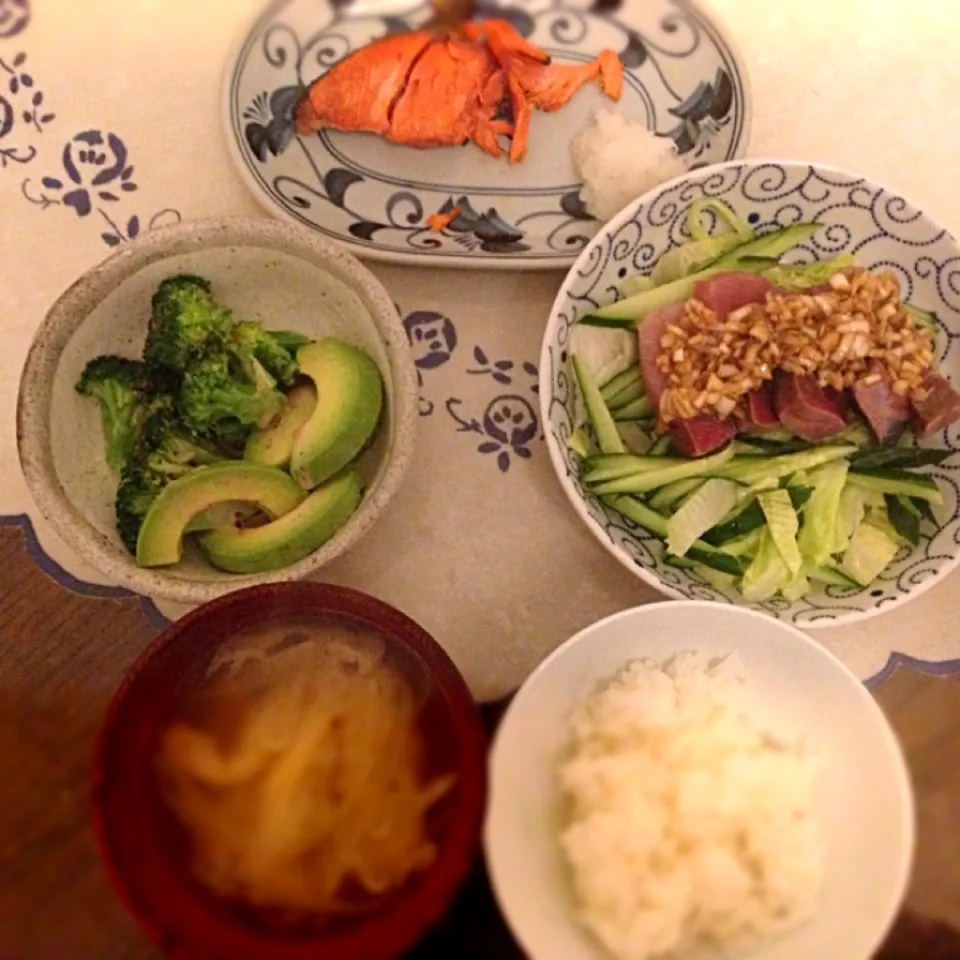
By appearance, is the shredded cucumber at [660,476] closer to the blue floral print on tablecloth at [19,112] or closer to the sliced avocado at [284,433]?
the sliced avocado at [284,433]

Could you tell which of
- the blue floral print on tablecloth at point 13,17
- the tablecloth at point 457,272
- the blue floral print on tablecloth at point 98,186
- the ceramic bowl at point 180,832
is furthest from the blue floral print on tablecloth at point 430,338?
the blue floral print on tablecloth at point 13,17

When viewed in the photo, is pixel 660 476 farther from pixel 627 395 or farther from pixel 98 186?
pixel 98 186

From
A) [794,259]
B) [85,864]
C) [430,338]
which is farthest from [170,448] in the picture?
[794,259]

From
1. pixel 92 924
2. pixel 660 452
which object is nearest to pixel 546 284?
pixel 660 452

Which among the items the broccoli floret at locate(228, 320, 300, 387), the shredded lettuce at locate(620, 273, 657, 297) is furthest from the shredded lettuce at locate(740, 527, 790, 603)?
the broccoli floret at locate(228, 320, 300, 387)

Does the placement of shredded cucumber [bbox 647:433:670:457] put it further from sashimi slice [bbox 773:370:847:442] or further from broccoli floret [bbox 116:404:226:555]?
broccoli floret [bbox 116:404:226:555]
